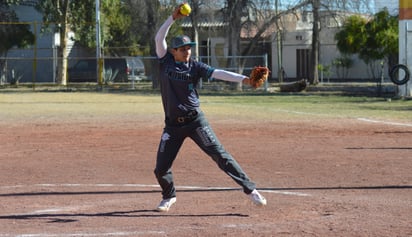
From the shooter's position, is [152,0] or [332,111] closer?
[332,111]

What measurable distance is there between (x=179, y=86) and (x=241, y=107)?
19.7 metres

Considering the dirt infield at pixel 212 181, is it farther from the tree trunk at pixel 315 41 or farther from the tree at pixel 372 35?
the tree at pixel 372 35

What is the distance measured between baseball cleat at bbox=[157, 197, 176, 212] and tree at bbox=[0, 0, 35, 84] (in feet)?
147

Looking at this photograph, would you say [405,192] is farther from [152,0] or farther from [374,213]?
[152,0]

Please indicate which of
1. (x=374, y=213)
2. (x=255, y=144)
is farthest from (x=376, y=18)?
(x=374, y=213)

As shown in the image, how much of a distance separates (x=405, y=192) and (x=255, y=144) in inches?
251

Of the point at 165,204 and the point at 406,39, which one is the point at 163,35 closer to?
the point at 165,204

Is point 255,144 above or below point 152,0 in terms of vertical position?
below

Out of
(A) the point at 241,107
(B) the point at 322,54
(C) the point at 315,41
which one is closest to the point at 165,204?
(A) the point at 241,107

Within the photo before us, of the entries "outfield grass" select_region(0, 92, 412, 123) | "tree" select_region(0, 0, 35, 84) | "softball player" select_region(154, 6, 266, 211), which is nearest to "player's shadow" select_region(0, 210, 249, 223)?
"softball player" select_region(154, 6, 266, 211)

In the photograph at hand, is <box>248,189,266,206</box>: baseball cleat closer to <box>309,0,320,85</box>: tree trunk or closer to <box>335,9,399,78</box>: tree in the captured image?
<box>309,0,320,85</box>: tree trunk

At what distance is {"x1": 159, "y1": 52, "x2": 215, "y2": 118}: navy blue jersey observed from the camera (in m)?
8.60

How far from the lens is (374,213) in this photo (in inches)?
336

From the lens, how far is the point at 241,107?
28219 millimetres
